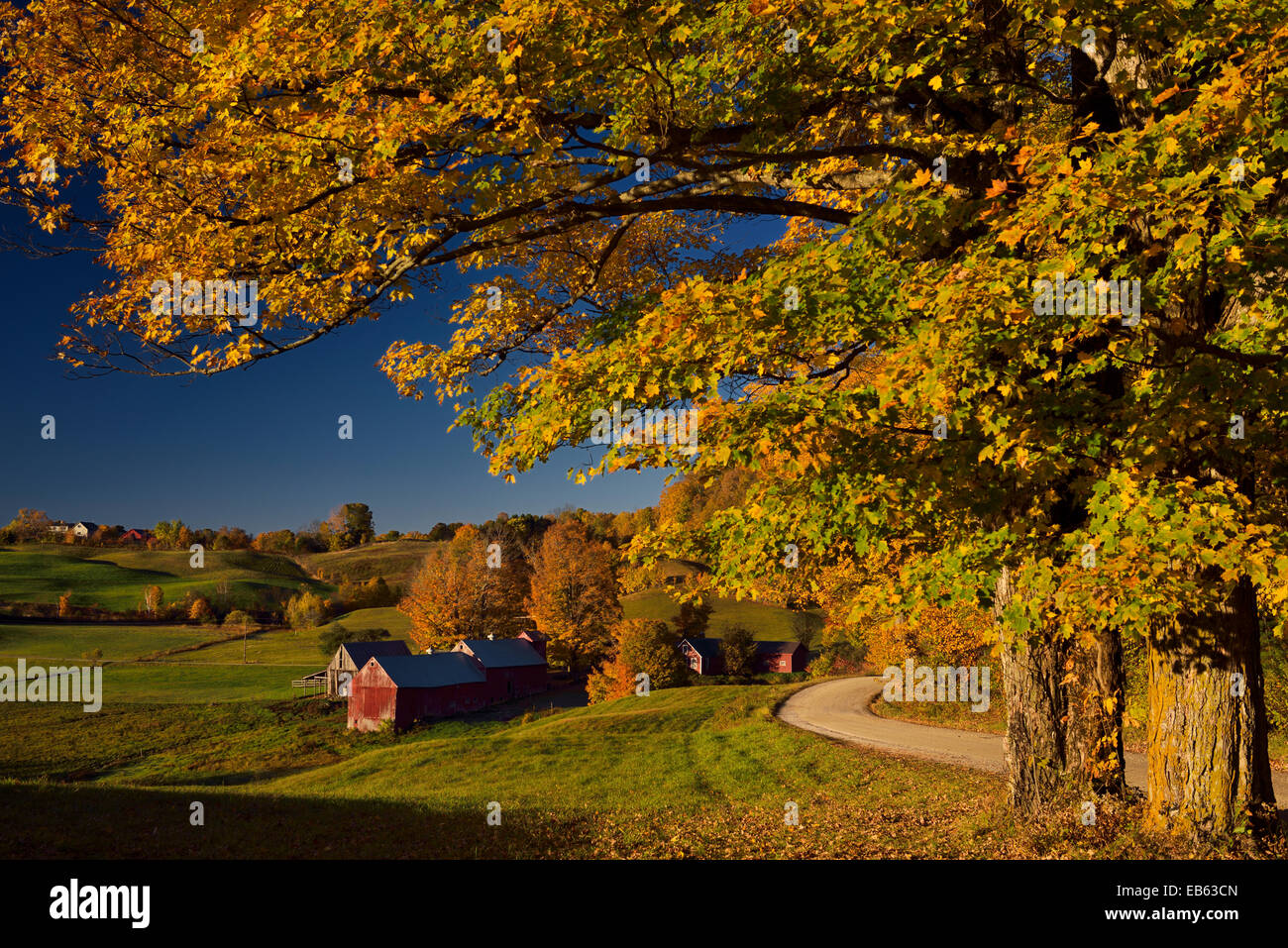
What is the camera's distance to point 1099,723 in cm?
986

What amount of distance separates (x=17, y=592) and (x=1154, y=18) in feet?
371

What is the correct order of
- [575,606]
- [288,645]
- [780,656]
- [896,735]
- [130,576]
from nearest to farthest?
1. [896,735]
2. [575,606]
3. [780,656]
4. [288,645]
5. [130,576]

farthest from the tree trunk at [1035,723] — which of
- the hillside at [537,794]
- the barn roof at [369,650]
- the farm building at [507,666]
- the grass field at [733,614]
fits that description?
the grass field at [733,614]

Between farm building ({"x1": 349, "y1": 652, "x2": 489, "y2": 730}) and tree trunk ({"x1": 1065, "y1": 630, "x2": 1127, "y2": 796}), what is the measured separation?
128ft

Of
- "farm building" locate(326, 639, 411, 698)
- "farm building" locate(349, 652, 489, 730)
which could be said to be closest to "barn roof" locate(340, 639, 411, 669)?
"farm building" locate(326, 639, 411, 698)

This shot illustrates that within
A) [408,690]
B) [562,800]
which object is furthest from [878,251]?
[408,690]

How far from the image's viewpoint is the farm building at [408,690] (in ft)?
140

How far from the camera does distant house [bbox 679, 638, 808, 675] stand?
6000 centimetres

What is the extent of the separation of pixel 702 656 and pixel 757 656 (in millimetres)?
5043

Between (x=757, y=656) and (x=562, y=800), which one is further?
(x=757, y=656)

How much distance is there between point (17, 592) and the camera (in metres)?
86.8

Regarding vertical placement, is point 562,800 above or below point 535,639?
above

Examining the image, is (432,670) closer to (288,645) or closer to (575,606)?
(575,606)

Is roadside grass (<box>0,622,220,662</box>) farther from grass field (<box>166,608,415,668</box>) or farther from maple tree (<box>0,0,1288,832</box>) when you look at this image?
maple tree (<box>0,0,1288,832</box>)
